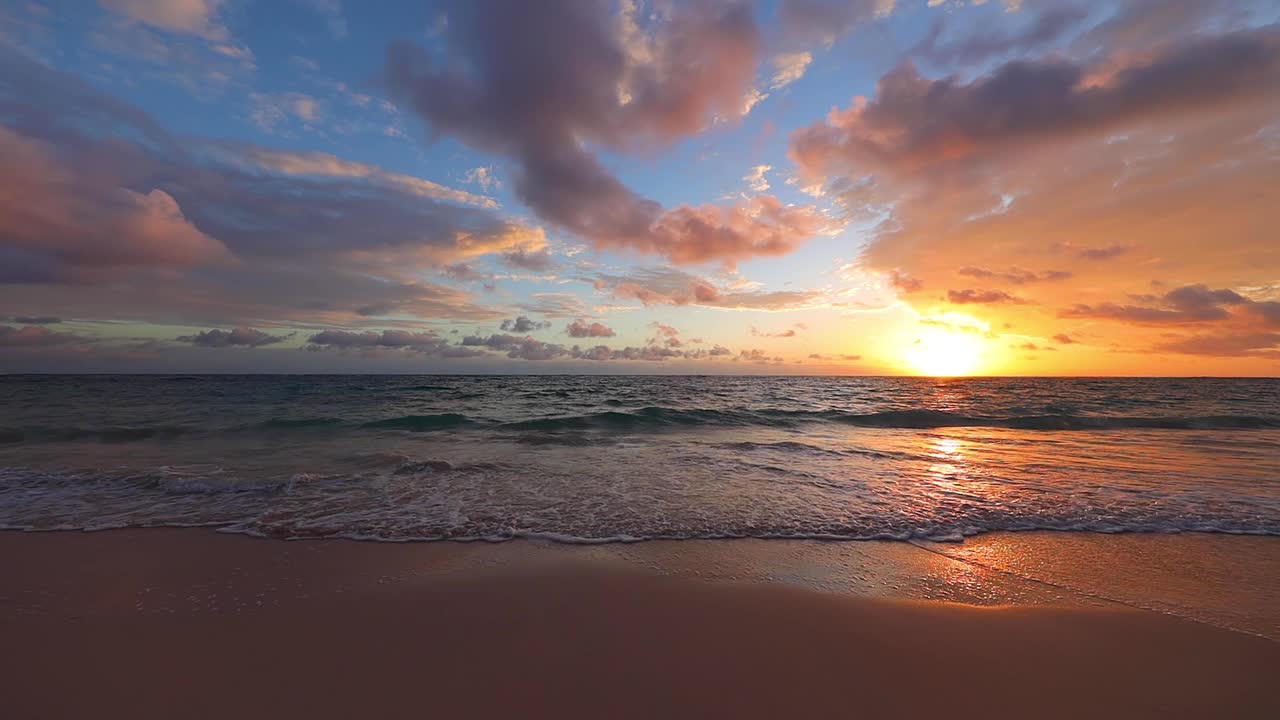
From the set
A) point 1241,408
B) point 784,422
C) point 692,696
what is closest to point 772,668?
point 692,696

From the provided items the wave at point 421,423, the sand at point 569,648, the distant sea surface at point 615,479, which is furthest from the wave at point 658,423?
the sand at point 569,648

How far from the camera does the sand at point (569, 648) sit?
3.20m

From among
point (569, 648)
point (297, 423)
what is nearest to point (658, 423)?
point (297, 423)

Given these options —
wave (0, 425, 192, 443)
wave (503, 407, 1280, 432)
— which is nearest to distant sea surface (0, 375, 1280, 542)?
wave (0, 425, 192, 443)

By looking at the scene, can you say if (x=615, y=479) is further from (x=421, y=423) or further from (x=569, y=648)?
(x=421, y=423)

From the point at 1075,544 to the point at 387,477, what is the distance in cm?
1191

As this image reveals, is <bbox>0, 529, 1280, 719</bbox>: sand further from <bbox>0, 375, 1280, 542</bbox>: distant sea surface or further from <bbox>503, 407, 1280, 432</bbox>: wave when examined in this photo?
<bbox>503, 407, 1280, 432</bbox>: wave

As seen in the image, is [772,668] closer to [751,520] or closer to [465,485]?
[751,520]

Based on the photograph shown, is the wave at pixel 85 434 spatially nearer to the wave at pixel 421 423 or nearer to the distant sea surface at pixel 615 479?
the distant sea surface at pixel 615 479

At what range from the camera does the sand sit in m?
3.20

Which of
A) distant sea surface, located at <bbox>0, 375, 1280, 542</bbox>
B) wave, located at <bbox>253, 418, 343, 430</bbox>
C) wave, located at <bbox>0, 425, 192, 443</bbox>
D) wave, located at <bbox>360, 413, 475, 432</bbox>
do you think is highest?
distant sea surface, located at <bbox>0, 375, 1280, 542</bbox>

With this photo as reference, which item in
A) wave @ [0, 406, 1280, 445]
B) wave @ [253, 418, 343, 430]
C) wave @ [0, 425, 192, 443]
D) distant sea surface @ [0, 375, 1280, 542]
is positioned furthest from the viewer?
wave @ [253, 418, 343, 430]

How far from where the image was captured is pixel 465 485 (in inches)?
375

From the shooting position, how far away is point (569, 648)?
380 cm
